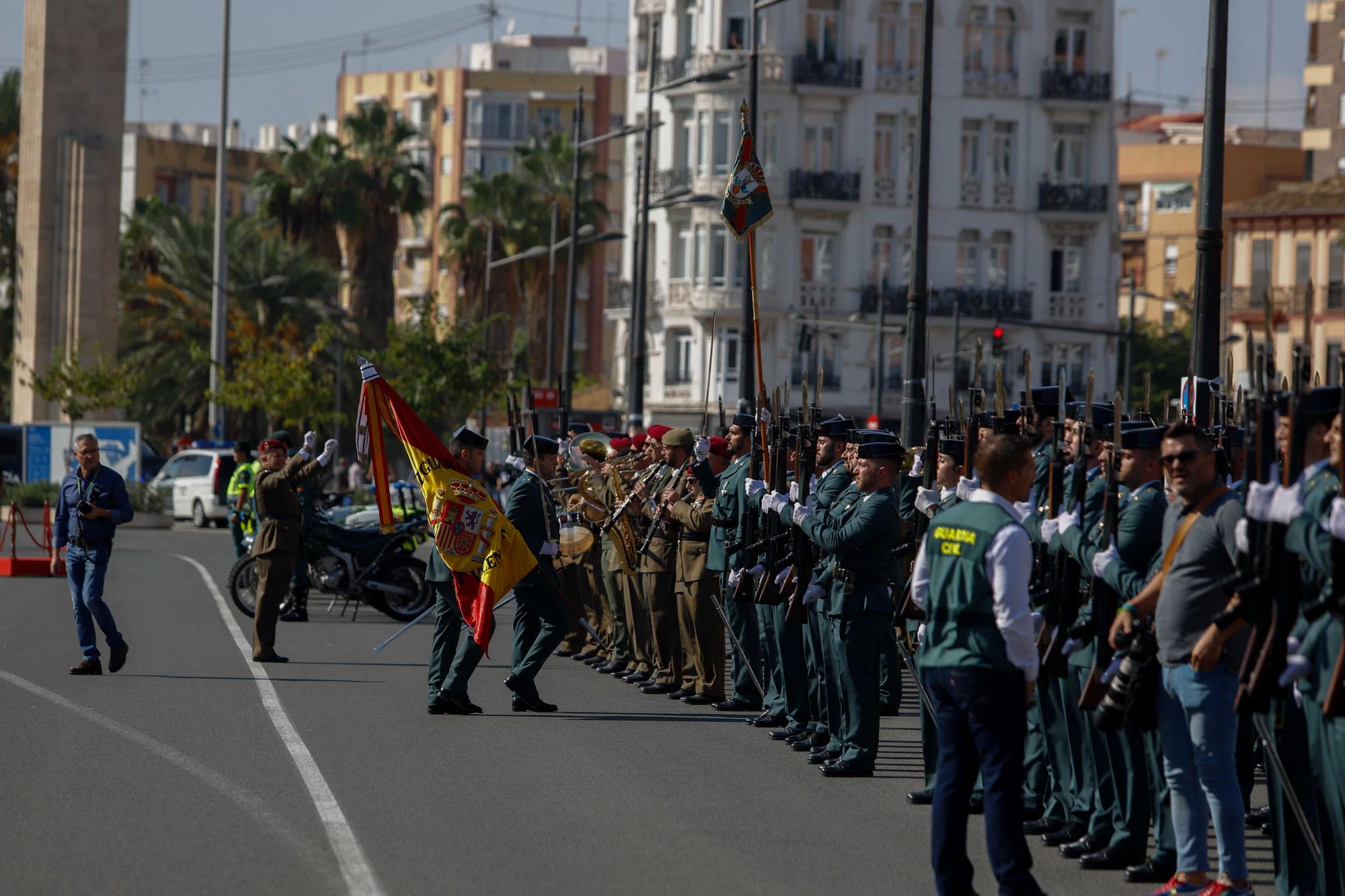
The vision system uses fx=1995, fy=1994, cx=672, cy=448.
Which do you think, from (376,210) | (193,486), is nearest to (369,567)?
(193,486)

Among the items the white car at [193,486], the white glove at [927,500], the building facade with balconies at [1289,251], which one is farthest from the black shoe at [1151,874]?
the building facade with balconies at [1289,251]

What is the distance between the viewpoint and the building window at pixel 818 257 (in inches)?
2452

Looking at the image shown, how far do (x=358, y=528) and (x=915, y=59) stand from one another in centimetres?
4592

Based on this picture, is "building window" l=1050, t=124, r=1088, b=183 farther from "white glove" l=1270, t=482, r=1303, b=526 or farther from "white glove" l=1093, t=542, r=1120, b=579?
"white glove" l=1270, t=482, r=1303, b=526

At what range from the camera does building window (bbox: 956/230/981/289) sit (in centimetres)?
6325

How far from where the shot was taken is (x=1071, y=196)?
6356 cm

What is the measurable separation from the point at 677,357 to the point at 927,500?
52310mm

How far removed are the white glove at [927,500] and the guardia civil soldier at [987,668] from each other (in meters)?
2.84

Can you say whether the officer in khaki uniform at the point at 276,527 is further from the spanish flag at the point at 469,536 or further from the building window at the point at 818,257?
the building window at the point at 818,257

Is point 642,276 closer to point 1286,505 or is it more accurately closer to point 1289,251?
point 1286,505

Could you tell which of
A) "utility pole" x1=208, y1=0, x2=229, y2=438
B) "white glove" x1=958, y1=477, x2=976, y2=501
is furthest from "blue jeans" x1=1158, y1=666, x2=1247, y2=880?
"utility pole" x1=208, y1=0, x2=229, y2=438

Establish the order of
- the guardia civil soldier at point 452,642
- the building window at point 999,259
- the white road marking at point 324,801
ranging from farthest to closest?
the building window at point 999,259 → the guardia civil soldier at point 452,642 → the white road marking at point 324,801

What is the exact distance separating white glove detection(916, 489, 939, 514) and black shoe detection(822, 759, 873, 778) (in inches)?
55.1

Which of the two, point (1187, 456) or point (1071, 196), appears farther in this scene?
point (1071, 196)
